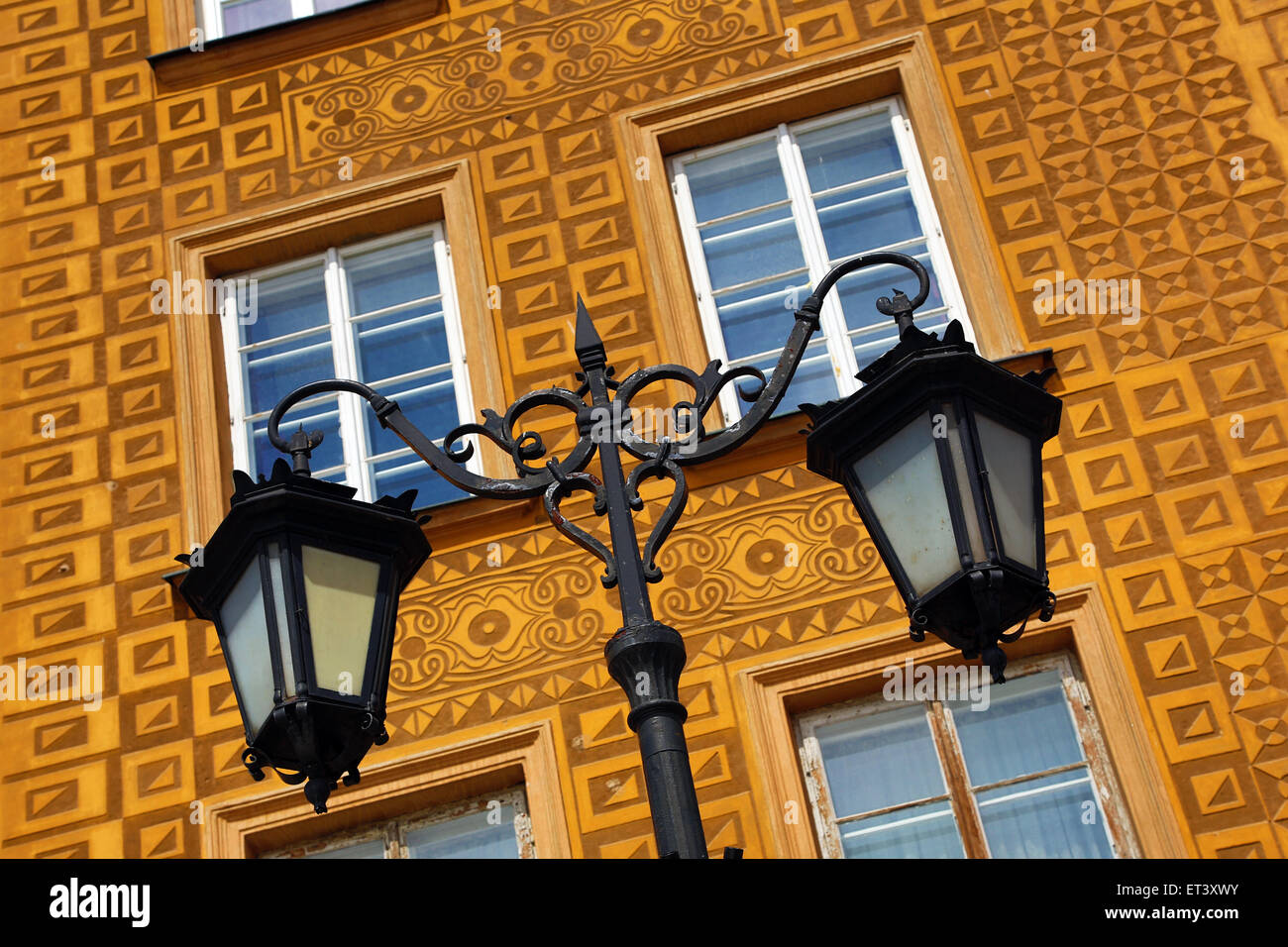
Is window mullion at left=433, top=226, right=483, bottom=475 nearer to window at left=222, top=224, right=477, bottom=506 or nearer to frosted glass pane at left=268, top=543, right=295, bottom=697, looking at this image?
window at left=222, top=224, right=477, bottom=506

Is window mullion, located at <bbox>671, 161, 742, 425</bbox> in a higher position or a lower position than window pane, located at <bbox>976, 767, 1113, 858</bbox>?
higher

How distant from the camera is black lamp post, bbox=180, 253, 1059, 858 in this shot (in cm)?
479

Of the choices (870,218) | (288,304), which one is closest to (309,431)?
(288,304)

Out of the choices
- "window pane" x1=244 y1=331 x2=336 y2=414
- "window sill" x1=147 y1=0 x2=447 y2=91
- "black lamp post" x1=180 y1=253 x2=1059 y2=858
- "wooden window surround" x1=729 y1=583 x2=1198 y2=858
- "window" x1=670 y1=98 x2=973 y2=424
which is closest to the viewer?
"black lamp post" x1=180 y1=253 x2=1059 y2=858

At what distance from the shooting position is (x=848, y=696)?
7.91m

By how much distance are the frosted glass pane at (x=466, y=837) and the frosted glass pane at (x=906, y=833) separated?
1352 millimetres

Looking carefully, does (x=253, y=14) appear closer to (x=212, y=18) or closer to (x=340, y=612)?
(x=212, y=18)

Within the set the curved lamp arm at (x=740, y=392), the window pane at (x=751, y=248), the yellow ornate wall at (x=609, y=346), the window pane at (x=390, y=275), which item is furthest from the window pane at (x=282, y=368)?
the curved lamp arm at (x=740, y=392)

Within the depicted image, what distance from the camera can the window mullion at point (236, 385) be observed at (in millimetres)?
9250

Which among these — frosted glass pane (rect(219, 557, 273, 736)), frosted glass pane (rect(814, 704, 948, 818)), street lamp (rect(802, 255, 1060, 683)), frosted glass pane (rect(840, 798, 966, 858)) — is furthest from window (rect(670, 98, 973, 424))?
frosted glass pane (rect(219, 557, 273, 736))

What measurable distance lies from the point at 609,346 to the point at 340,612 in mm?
4039

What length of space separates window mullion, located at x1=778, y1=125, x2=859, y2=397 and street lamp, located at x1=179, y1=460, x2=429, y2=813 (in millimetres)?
3948

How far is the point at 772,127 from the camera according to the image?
384 inches
